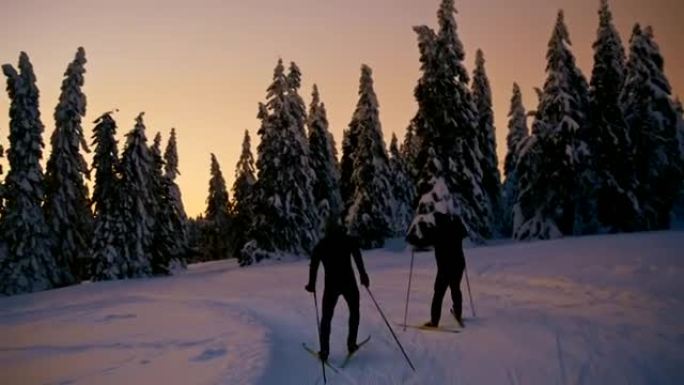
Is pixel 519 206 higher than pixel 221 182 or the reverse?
the reverse

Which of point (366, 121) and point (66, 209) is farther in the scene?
point (366, 121)

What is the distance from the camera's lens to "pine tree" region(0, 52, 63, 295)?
35188 mm

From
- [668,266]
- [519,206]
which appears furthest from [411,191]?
[668,266]

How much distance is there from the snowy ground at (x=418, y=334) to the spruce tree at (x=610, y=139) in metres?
15.5

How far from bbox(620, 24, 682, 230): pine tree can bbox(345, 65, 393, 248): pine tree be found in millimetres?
18332

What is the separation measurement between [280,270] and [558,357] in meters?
21.3

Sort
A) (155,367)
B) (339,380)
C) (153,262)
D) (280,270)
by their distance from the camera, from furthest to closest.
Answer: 1. (153,262)
2. (280,270)
3. (155,367)
4. (339,380)

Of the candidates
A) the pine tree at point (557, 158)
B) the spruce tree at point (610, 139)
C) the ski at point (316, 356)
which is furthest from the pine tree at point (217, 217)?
the ski at point (316, 356)

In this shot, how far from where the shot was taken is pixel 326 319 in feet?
30.9

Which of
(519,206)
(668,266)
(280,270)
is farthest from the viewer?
(519,206)

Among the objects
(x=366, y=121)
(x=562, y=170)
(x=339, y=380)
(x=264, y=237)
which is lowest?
(x=339, y=380)

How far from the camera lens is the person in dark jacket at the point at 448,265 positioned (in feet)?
38.4

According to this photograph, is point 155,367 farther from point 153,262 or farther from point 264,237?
point 153,262

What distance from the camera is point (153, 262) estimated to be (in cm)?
4278
